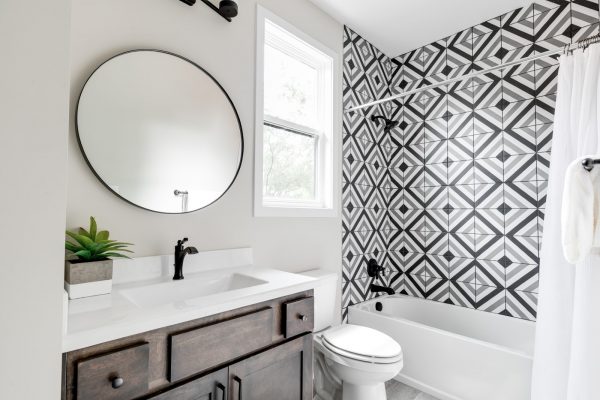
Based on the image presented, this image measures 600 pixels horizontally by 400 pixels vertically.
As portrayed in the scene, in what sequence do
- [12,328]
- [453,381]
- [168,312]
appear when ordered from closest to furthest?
[12,328] → [168,312] → [453,381]

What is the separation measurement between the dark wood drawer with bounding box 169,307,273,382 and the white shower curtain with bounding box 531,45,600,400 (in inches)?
54.2

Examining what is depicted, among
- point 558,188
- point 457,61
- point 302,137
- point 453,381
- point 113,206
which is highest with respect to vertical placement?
point 457,61

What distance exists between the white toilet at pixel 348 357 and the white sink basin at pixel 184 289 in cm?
49

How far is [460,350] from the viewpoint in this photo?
1.93 metres

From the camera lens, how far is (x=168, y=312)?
91 centimetres

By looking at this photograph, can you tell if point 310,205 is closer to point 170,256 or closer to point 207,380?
point 170,256

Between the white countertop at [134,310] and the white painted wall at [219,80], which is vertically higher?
the white painted wall at [219,80]

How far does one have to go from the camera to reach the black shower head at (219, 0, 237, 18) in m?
1.63

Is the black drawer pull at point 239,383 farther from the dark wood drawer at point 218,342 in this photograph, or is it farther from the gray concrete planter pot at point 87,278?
the gray concrete planter pot at point 87,278

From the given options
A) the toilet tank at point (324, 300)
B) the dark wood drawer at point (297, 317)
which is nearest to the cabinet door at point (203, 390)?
the dark wood drawer at point (297, 317)

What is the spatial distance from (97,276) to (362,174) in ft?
6.88

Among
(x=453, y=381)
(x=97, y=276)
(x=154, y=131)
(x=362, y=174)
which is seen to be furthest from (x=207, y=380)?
(x=362, y=174)

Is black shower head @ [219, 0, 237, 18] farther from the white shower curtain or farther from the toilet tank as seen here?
the white shower curtain

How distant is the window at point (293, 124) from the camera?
1.92m
